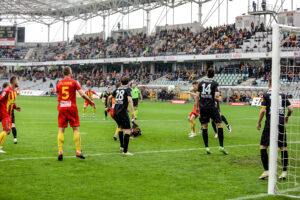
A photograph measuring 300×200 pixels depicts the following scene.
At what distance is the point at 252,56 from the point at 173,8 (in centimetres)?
1976

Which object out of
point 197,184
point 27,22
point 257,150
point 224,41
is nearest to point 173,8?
point 224,41

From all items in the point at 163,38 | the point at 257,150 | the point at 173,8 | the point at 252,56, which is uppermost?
the point at 173,8

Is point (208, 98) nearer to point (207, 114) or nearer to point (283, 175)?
point (207, 114)

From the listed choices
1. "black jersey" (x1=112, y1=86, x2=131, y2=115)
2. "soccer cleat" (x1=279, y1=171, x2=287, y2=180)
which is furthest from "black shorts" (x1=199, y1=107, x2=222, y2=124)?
"soccer cleat" (x1=279, y1=171, x2=287, y2=180)

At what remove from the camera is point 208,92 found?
10.7 meters

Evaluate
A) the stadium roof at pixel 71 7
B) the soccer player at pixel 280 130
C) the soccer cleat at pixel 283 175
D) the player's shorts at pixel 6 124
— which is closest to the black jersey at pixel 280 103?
the soccer player at pixel 280 130

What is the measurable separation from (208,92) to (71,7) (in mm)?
64735

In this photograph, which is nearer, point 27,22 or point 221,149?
point 221,149

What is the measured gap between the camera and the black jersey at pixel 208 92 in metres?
10.7

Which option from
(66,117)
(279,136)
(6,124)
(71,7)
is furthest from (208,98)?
(71,7)

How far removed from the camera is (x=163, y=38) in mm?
61594

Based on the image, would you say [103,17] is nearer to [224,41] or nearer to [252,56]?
[224,41]

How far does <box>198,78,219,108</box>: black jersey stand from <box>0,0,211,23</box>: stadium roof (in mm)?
48343

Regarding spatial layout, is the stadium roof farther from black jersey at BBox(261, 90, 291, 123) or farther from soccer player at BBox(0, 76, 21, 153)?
black jersey at BBox(261, 90, 291, 123)
